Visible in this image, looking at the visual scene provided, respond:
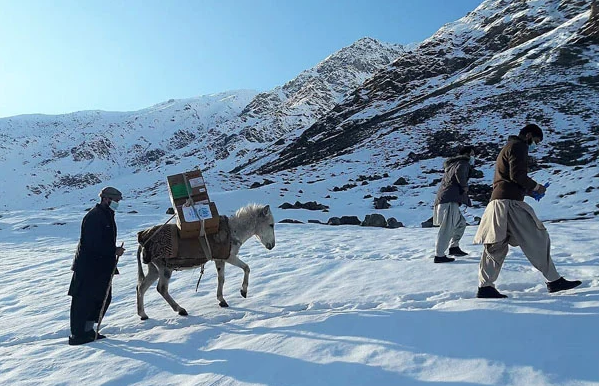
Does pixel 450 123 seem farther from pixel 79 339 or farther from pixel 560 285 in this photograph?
pixel 79 339

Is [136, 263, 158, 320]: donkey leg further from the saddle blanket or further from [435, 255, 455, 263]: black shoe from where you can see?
[435, 255, 455, 263]: black shoe

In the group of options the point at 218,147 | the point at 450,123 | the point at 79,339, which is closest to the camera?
the point at 79,339

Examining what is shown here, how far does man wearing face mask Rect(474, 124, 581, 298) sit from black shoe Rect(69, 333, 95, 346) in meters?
5.34

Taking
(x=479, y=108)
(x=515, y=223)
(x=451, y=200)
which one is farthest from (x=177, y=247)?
(x=479, y=108)

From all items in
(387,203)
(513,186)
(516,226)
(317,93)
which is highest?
(317,93)

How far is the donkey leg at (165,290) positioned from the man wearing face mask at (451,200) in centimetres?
464

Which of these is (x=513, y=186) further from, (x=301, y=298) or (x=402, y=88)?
(x=402, y=88)

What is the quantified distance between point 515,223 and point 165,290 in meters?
5.04

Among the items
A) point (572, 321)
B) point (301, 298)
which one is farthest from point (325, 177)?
point (572, 321)

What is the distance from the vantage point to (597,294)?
4996 millimetres

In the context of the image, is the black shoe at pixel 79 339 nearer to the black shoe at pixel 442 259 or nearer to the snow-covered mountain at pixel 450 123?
the black shoe at pixel 442 259

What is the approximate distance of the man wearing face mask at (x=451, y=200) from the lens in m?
7.72

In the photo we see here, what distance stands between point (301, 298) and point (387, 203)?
17119 mm

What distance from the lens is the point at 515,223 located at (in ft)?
16.8
